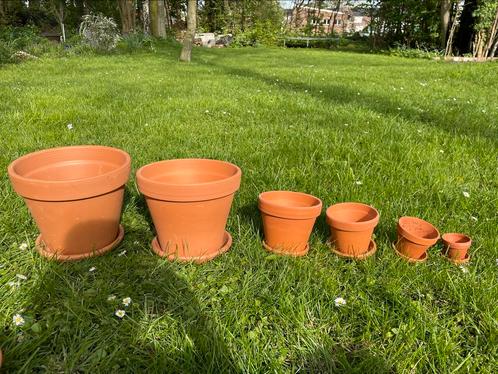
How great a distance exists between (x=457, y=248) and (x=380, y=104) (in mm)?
4119

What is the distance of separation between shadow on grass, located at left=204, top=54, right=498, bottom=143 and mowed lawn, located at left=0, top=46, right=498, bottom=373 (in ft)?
0.21

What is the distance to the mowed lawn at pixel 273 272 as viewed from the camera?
5.06 ft

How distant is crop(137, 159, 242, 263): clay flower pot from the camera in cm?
189

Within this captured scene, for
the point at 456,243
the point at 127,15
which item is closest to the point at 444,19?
the point at 127,15

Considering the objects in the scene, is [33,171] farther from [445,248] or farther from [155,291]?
[445,248]

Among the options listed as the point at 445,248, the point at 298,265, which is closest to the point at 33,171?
the point at 298,265

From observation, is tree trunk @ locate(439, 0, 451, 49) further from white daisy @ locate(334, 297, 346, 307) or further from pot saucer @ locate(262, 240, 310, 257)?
white daisy @ locate(334, 297, 346, 307)

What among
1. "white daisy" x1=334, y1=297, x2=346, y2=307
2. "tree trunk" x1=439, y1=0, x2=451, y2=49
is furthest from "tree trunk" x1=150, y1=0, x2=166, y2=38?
"white daisy" x1=334, y1=297, x2=346, y2=307

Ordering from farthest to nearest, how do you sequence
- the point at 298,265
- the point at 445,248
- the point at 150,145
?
the point at 150,145 → the point at 445,248 → the point at 298,265

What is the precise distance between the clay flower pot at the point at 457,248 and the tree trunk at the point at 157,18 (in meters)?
17.8

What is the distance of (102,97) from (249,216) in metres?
4.26

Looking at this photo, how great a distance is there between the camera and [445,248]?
223cm

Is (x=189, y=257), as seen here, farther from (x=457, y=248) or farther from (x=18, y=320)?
(x=457, y=248)

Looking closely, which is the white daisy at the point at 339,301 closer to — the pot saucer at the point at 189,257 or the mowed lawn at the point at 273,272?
the mowed lawn at the point at 273,272
